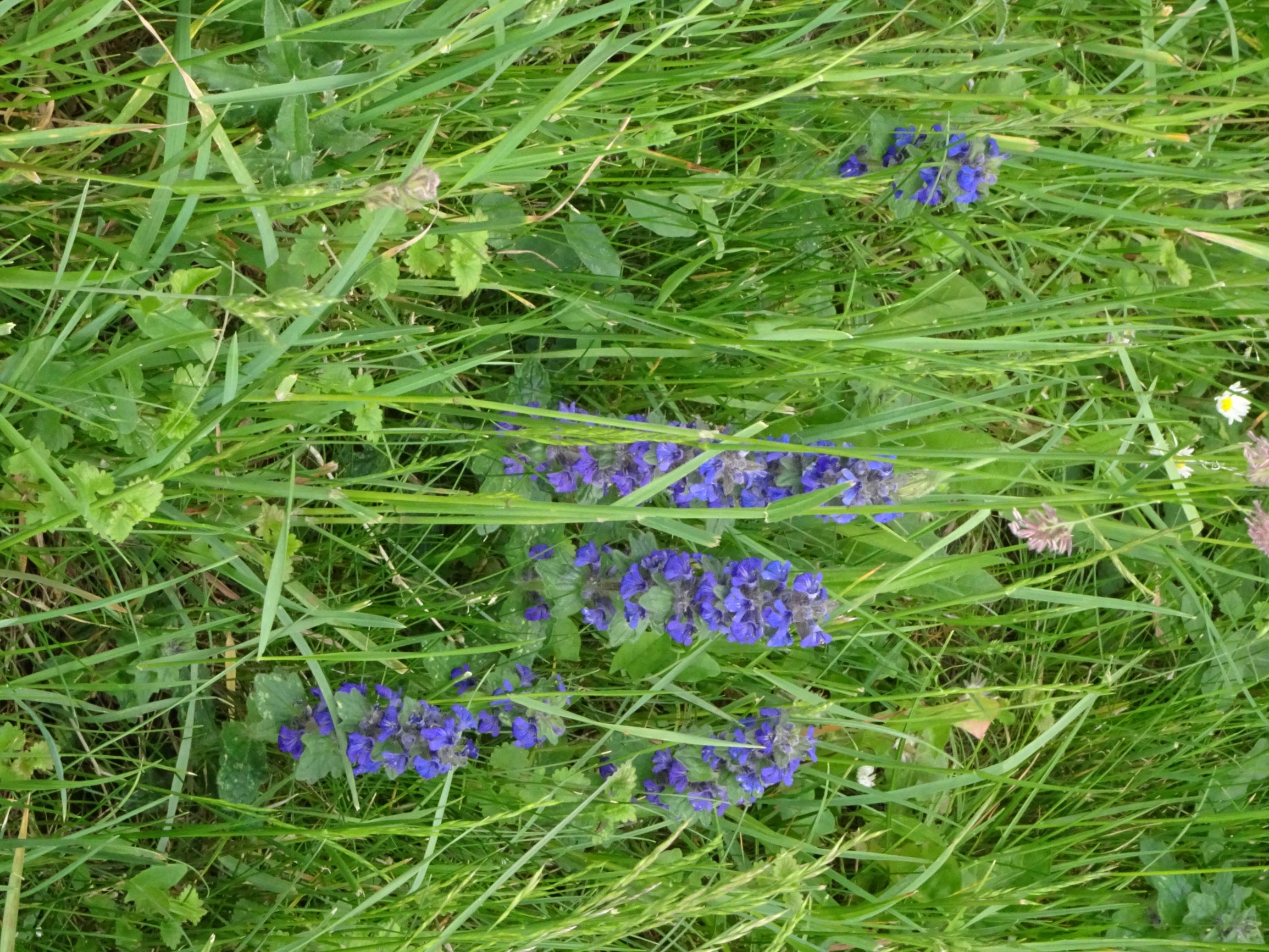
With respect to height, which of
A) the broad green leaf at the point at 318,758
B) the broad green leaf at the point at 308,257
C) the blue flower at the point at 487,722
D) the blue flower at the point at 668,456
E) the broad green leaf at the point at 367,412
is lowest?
the blue flower at the point at 487,722

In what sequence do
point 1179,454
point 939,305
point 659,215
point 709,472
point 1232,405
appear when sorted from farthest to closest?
point 1232,405 < point 1179,454 < point 939,305 < point 659,215 < point 709,472

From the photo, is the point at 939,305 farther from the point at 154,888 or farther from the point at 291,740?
the point at 154,888

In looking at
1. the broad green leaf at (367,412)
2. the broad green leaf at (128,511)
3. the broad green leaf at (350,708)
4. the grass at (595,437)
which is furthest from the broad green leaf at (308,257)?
the broad green leaf at (350,708)

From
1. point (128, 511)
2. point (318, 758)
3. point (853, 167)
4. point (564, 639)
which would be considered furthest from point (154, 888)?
point (853, 167)

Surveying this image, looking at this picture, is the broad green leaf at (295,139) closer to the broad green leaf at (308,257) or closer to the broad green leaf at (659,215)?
the broad green leaf at (308,257)

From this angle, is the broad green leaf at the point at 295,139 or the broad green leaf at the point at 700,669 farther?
the broad green leaf at the point at 700,669

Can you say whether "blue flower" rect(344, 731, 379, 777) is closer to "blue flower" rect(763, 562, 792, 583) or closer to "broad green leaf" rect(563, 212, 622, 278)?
"blue flower" rect(763, 562, 792, 583)

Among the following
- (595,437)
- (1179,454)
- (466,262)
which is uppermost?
(466,262)
